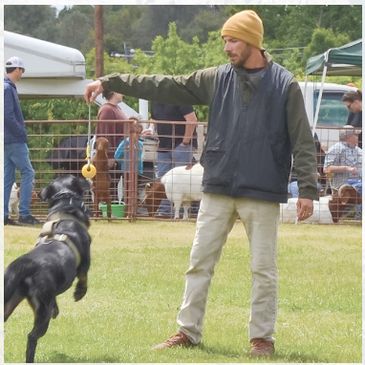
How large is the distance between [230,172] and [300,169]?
42cm

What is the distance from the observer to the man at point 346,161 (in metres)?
14.9

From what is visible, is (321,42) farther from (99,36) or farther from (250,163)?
(250,163)

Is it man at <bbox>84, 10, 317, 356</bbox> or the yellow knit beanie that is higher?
the yellow knit beanie

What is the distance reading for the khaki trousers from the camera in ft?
21.6

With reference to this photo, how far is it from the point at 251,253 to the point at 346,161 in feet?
28.2

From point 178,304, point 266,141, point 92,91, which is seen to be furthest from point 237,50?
point 178,304

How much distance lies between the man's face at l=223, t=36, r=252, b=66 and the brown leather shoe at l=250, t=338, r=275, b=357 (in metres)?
1.69

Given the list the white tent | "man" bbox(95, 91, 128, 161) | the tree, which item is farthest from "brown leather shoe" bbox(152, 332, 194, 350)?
the tree

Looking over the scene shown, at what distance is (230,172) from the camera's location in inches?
258

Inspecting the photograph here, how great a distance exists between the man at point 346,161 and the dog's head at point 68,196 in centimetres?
804

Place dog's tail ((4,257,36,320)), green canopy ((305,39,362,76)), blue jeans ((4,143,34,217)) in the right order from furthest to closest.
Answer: green canopy ((305,39,362,76))
blue jeans ((4,143,34,217))
dog's tail ((4,257,36,320))

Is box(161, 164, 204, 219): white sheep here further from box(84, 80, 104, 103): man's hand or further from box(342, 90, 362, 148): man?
box(84, 80, 104, 103): man's hand

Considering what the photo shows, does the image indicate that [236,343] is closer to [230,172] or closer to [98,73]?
[230,172]

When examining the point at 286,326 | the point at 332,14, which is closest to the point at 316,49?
the point at 332,14
